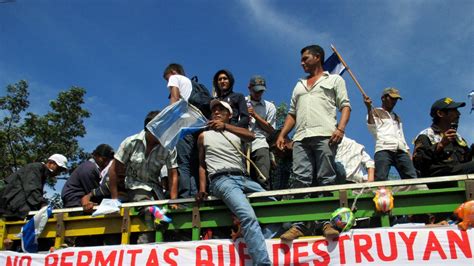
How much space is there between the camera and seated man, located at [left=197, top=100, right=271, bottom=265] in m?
4.41

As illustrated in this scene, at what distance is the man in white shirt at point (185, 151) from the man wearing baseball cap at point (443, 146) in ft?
8.25

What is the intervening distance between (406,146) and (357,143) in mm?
746

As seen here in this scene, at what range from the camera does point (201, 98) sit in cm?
614

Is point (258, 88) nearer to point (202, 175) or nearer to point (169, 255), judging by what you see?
point (202, 175)

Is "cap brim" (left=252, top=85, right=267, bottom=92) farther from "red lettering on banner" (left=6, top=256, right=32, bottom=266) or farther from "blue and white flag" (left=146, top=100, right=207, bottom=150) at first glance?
"red lettering on banner" (left=6, top=256, right=32, bottom=266)

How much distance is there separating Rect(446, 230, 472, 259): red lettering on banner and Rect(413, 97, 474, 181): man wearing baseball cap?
648mm

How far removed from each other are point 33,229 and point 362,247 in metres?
3.67

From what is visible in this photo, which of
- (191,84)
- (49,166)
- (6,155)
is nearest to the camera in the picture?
(191,84)

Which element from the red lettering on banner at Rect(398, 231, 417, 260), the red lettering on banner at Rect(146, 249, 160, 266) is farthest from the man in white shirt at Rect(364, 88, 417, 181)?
the red lettering on banner at Rect(146, 249, 160, 266)

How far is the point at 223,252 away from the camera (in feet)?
15.4

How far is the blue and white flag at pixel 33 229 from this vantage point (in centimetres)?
555

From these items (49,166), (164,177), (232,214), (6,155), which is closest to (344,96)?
(232,214)

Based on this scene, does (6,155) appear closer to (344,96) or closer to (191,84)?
(191,84)

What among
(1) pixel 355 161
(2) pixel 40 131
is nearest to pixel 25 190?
(1) pixel 355 161
